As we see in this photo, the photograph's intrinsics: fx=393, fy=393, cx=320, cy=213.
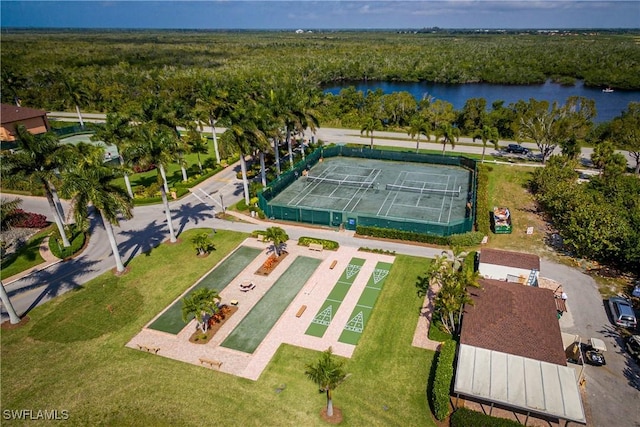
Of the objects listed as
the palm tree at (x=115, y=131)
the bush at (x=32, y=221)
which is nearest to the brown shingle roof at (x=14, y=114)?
the bush at (x=32, y=221)

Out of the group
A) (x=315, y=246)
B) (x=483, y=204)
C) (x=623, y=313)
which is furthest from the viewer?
(x=483, y=204)

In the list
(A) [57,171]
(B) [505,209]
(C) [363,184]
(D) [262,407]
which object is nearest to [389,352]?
(D) [262,407]

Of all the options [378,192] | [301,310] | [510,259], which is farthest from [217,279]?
[378,192]

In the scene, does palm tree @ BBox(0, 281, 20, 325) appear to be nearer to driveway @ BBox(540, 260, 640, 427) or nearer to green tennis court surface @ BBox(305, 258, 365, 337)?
green tennis court surface @ BBox(305, 258, 365, 337)

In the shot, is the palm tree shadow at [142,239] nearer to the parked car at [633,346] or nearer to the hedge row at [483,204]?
the hedge row at [483,204]

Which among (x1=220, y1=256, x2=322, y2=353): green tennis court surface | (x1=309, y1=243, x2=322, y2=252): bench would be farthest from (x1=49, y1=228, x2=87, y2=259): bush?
(x1=309, y1=243, x2=322, y2=252): bench

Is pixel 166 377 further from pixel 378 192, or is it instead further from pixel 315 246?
pixel 378 192
